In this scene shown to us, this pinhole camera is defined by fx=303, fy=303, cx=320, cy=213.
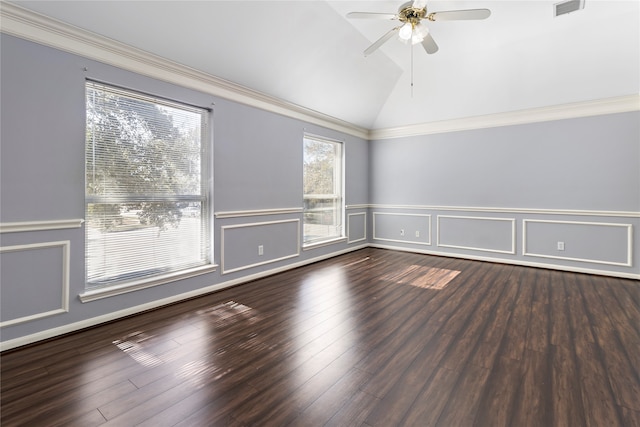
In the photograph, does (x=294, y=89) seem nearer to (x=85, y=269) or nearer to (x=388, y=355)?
(x=85, y=269)

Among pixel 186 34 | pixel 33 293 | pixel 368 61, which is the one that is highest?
pixel 368 61

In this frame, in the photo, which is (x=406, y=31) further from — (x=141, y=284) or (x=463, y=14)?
(x=141, y=284)

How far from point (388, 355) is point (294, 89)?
11.1 ft

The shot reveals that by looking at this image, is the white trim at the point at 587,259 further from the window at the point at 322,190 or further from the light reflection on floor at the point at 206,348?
the light reflection on floor at the point at 206,348

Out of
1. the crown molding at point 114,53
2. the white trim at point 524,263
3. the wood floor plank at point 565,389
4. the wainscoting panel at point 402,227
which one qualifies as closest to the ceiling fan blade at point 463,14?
the crown molding at point 114,53

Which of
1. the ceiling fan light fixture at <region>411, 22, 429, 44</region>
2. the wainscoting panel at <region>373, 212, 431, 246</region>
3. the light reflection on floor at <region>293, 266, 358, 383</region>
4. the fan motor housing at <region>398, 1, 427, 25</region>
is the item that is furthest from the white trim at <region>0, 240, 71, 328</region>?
the wainscoting panel at <region>373, 212, 431, 246</region>

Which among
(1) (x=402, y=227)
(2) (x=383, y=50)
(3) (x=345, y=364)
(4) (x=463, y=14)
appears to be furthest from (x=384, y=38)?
(1) (x=402, y=227)

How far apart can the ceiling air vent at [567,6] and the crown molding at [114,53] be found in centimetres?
321

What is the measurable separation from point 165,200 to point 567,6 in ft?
14.9

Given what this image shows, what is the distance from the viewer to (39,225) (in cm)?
227

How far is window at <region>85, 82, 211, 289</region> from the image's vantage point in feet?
8.57

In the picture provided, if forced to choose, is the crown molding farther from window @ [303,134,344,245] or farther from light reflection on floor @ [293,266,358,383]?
light reflection on floor @ [293,266,358,383]

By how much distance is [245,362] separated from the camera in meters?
2.02

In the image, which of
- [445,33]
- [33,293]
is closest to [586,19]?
[445,33]
